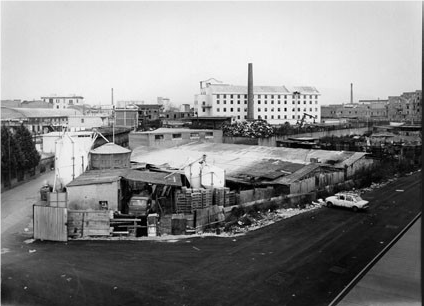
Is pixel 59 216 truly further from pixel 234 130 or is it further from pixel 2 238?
pixel 234 130

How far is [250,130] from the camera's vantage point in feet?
64.4

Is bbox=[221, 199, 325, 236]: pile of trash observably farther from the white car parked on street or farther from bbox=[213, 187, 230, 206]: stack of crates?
bbox=[213, 187, 230, 206]: stack of crates

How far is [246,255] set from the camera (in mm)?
5062

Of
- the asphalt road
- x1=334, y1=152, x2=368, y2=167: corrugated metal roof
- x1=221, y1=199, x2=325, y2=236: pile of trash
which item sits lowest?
the asphalt road

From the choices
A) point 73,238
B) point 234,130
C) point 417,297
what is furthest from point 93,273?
point 234,130

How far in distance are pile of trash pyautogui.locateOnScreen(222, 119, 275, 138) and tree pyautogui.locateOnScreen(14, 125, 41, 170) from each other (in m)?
10.2

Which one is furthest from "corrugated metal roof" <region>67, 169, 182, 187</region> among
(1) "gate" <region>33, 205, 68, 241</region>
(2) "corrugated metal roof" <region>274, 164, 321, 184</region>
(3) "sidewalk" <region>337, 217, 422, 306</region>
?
(3) "sidewalk" <region>337, 217, 422, 306</region>

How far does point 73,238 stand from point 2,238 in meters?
1.09

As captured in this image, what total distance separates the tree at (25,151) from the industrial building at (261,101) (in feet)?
49.8

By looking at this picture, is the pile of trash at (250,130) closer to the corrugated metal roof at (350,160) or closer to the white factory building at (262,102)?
the white factory building at (262,102)

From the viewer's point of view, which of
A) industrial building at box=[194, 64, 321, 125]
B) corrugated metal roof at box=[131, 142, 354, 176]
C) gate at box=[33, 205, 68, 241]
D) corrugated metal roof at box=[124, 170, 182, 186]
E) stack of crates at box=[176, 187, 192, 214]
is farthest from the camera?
industrial building at box=[194, 64, 321, 125]

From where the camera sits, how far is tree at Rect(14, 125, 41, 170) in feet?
33.9

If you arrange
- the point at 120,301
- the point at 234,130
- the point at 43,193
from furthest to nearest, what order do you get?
the point at 234,130 → the point at 43,193 → the point at 120,301

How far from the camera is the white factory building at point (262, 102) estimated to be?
2539 centimetres
